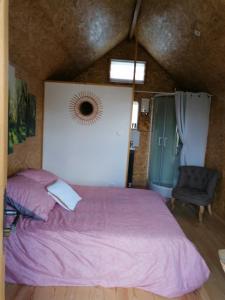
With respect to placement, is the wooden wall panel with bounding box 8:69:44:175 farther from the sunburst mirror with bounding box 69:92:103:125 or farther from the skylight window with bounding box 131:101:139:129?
the skylight window with bounding box 131:101:139:129

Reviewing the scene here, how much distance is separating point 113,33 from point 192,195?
2886 mm

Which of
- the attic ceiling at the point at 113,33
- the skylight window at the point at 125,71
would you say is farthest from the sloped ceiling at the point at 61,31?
the skylight window at the point at 125,71

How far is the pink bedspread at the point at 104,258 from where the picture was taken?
69.0 inches

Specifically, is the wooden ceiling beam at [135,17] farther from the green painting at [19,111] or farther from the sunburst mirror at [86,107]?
the green painting at [19,111]

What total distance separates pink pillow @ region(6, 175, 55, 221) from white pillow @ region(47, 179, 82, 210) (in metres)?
0.13

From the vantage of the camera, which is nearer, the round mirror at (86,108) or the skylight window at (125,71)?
the round mirror at (86,108)

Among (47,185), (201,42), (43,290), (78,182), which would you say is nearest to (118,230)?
(43,290)

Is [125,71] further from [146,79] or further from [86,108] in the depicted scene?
[86,108]

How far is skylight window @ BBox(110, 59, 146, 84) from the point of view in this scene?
15.4 feet

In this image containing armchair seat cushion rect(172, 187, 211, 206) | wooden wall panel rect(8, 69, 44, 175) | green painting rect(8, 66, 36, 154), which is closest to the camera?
green painting rect(8, 66, 36, 154)

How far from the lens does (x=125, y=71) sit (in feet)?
15.5

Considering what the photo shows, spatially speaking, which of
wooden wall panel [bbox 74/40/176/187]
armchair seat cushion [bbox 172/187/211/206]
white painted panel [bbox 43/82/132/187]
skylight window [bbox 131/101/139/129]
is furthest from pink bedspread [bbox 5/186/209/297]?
skylight window [bbox 131/101/139/129]

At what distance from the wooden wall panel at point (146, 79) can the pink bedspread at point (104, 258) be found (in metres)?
3.10

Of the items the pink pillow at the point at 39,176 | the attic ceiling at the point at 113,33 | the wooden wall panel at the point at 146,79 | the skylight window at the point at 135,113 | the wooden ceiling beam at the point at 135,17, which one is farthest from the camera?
the skylight window at the point at 135,113
